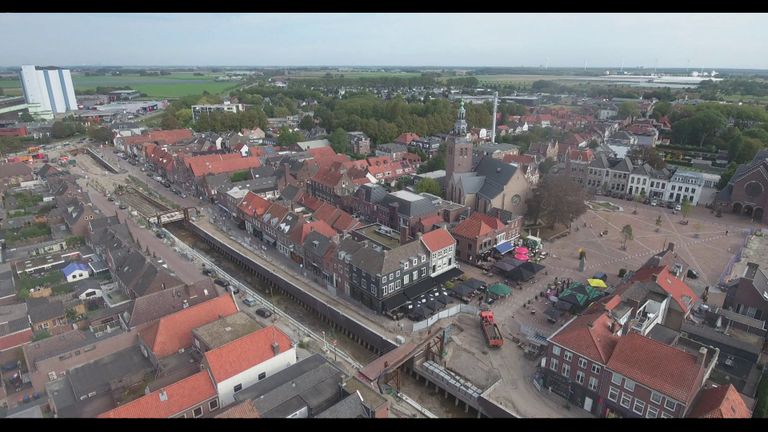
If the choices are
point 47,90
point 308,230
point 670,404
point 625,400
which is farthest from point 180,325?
point 47,90

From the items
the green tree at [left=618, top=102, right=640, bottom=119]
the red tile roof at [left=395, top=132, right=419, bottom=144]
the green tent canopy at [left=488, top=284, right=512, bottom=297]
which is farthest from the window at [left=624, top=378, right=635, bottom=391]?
the green tree at [left=618, top=102, right=640, bottom=119]

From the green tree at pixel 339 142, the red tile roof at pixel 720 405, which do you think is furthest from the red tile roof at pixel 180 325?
the green tree at pixel 339 142

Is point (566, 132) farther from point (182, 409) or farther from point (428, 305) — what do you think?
point (182, 409)

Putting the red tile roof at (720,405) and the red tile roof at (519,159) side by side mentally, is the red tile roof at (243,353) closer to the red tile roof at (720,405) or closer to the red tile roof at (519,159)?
the red tile roof at (720,405)

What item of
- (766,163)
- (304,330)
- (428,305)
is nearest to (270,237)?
(304,330)

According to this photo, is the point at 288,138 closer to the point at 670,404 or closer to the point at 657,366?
the point at 657,366
